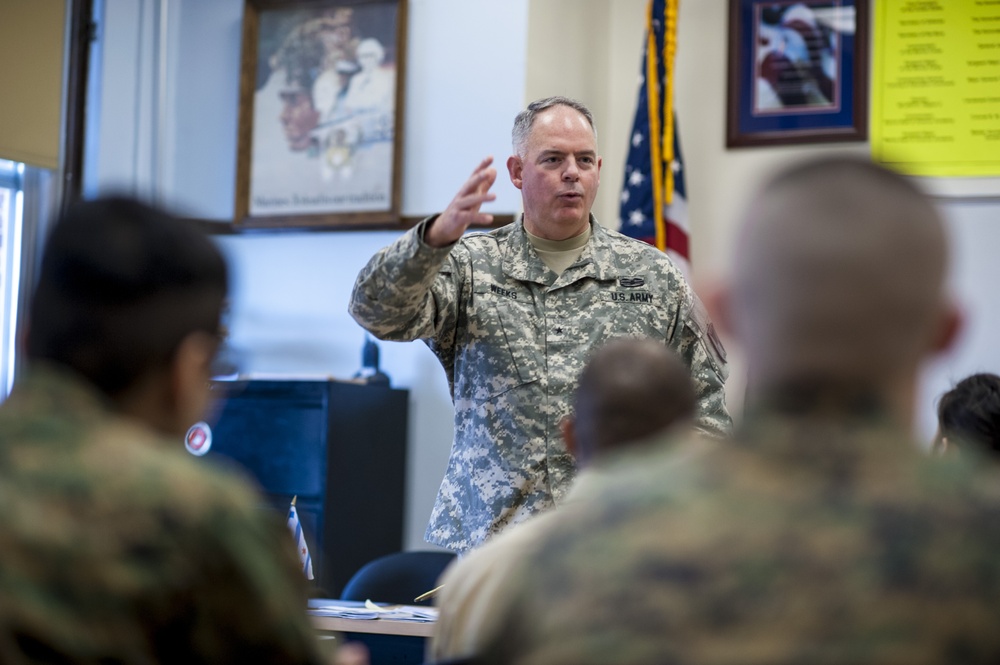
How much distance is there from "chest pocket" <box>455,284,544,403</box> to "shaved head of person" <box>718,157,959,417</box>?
1824mm

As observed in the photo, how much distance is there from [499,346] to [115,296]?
1.72 meters

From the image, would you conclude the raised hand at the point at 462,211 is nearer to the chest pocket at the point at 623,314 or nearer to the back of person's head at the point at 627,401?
the chest pocket at the point at 623,314

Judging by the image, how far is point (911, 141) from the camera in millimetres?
4770

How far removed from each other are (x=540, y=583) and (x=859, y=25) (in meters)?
4.31

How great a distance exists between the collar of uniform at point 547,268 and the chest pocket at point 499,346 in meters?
0.06

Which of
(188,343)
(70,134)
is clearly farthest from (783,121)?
(188,343)

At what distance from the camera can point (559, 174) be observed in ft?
9.72

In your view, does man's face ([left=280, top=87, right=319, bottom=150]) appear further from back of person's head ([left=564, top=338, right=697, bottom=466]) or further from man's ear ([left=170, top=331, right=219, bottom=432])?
man's ear ([left=170, top=331, right=219, bottom=432])

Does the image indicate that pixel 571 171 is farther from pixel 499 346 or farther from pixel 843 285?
pixel 843 285

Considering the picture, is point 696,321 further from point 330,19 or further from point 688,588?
point 330,19

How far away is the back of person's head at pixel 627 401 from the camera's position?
147cm

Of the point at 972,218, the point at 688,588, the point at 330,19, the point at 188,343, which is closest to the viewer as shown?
the point at 688,588

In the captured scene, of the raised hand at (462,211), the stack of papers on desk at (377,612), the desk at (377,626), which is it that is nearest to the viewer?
the raised hand at (462,211)

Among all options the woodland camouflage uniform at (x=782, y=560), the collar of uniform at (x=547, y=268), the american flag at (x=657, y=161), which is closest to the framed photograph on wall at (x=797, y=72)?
the american flag at (x=657, y=161)
